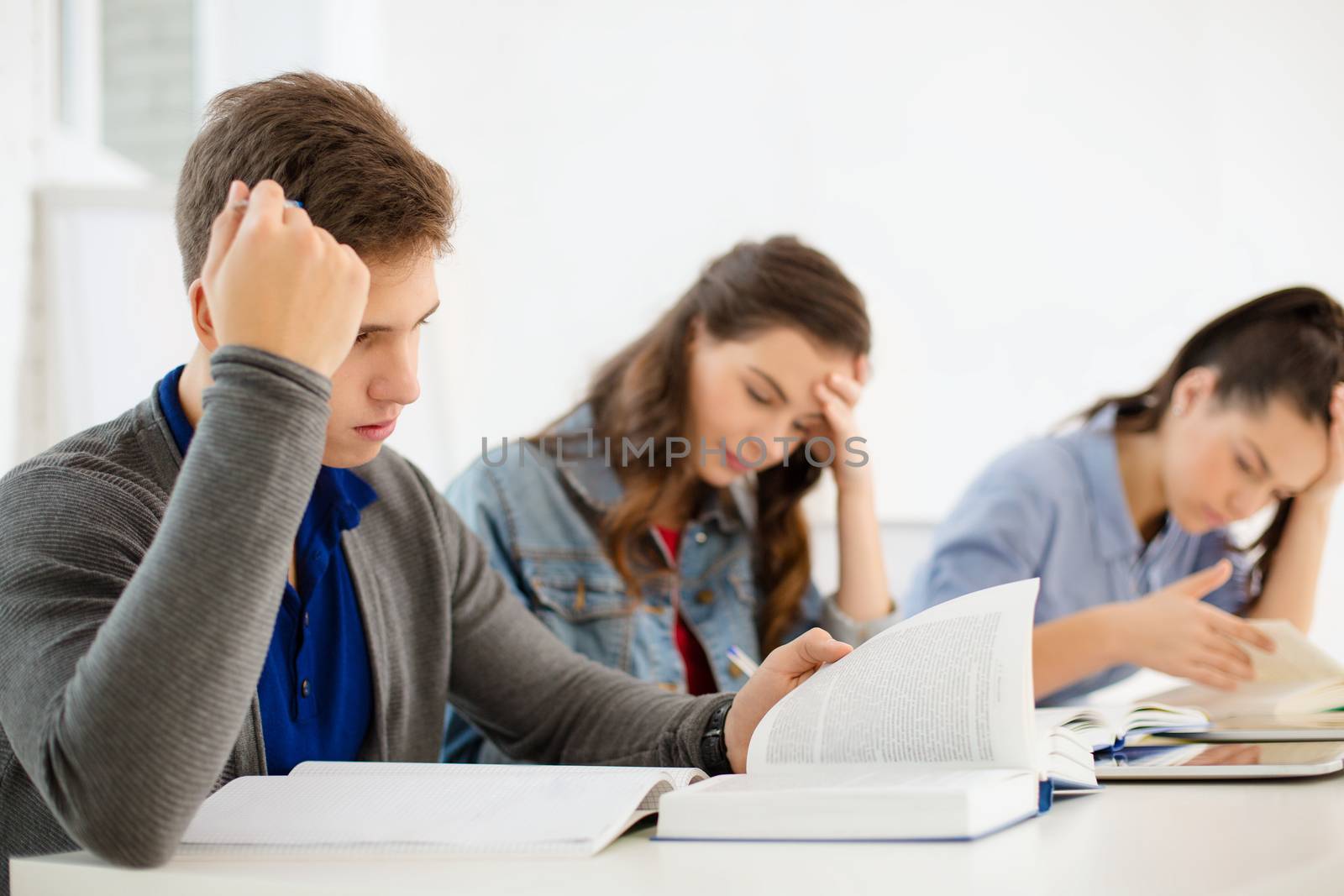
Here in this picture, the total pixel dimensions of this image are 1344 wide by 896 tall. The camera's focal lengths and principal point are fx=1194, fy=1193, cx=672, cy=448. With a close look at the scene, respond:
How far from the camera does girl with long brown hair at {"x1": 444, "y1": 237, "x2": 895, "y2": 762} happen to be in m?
1.61

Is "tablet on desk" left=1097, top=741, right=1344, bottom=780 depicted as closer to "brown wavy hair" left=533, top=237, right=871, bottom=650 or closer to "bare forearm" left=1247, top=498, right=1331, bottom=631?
"brown wavy hair" left=533, top=237, right=871, bottom=650

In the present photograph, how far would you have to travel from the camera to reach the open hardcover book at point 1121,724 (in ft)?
3.02

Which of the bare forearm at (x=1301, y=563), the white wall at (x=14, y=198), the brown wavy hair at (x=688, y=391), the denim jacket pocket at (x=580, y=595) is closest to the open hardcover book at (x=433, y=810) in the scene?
the denim jacket pocket at (x=580, y=595)

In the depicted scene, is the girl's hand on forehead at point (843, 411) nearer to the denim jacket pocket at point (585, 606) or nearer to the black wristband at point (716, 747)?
the denim jacket pocket at point (585, 606)

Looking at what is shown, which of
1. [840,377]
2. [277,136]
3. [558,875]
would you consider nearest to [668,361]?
[840,377]

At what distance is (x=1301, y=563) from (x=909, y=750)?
142cm

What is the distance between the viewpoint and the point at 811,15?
106 inches

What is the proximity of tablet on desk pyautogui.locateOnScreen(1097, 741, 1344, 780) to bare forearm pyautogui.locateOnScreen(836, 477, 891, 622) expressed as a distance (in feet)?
2.66

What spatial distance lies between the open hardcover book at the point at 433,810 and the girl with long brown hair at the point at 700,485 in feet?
2.74

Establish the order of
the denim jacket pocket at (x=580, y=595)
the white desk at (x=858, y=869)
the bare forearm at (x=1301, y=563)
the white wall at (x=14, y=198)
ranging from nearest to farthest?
the white desk at (x=858, y=869)
the denim jacket pocket at (x=580, y=595)
the bare forearm at (x=1301, y=563)
the white wall at (x=14, y=198)

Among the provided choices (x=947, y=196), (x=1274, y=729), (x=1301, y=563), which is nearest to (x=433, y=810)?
(x=1274, y=729)

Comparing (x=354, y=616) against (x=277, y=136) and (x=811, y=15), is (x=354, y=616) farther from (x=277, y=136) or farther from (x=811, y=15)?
(x=811, y=15)

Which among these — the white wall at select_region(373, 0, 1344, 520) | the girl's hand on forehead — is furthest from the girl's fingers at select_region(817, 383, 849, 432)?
the white wall at select_region(373, 0, 1344, 520)

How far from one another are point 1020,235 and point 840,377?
1.16 meters
